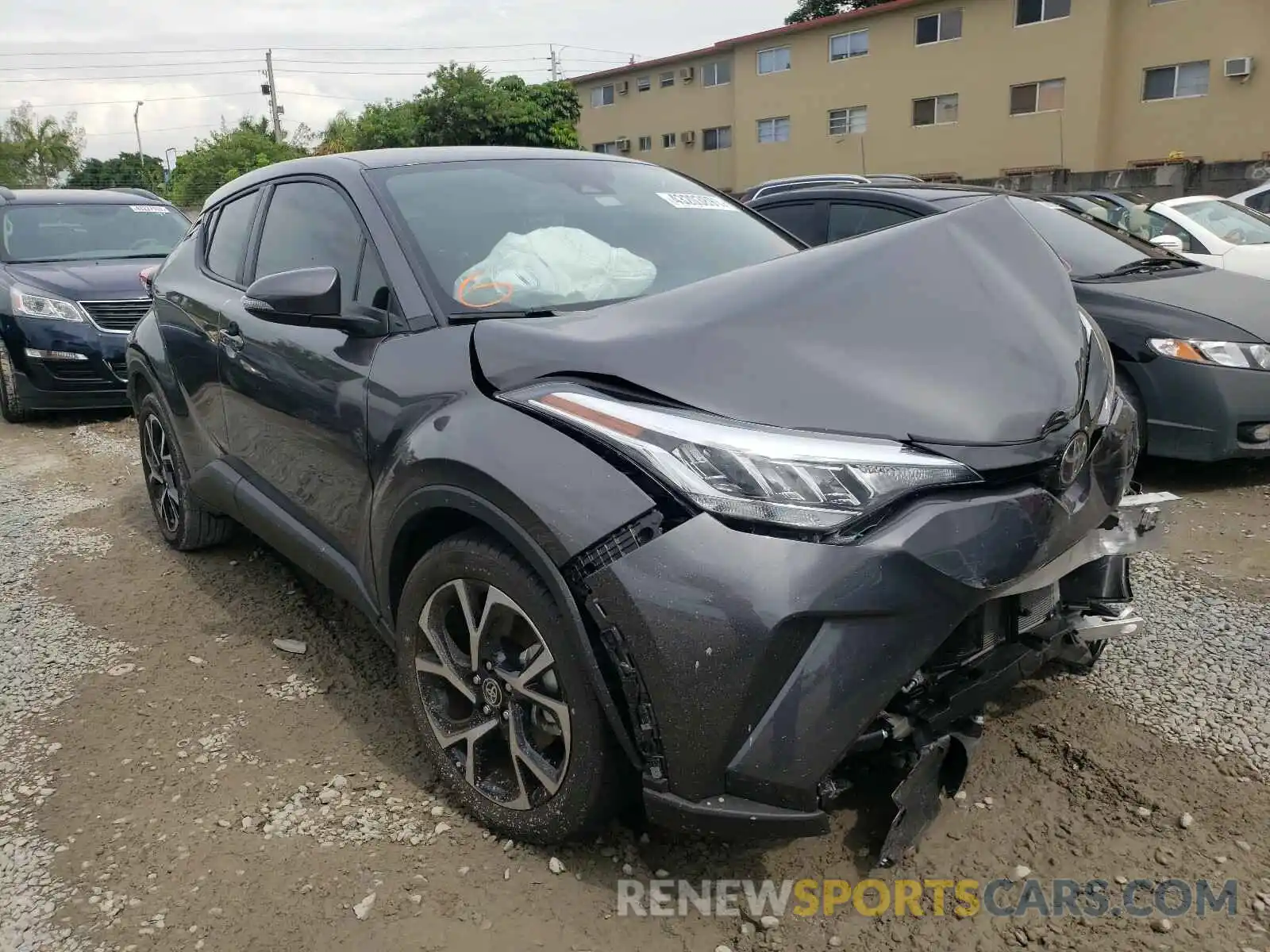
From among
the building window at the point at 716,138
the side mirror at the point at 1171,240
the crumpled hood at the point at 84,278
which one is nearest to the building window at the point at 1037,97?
the building window at the point at 716,138

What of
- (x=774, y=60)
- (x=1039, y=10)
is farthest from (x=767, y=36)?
(x=1039, y=10)

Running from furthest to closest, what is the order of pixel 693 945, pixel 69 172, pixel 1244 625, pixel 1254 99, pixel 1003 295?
pixel 69 172 → pixel 1254 99 → pixel 1244 625 → pixel 1003 295 → pixel 693 945

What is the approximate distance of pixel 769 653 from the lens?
6.07 ft

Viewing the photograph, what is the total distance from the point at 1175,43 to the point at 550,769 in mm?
29317

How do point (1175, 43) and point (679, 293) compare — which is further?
point (1175, 43)

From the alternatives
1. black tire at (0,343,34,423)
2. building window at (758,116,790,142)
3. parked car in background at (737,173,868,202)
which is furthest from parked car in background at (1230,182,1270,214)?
building window at (758,116,790,142)

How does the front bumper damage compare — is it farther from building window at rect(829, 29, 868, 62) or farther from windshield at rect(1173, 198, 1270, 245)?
building window at rect(829, 29, 868, 62)

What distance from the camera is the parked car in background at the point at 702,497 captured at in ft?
6.16

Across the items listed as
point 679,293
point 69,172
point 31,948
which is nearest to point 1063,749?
point 679,293

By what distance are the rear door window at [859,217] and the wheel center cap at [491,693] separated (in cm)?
414

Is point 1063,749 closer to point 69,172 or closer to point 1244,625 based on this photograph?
point 1244,625

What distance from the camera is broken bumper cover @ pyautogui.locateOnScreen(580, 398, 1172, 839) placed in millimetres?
1846

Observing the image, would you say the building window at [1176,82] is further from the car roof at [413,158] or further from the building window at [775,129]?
the car roof at [413,158]

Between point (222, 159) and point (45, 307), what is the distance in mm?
56229
